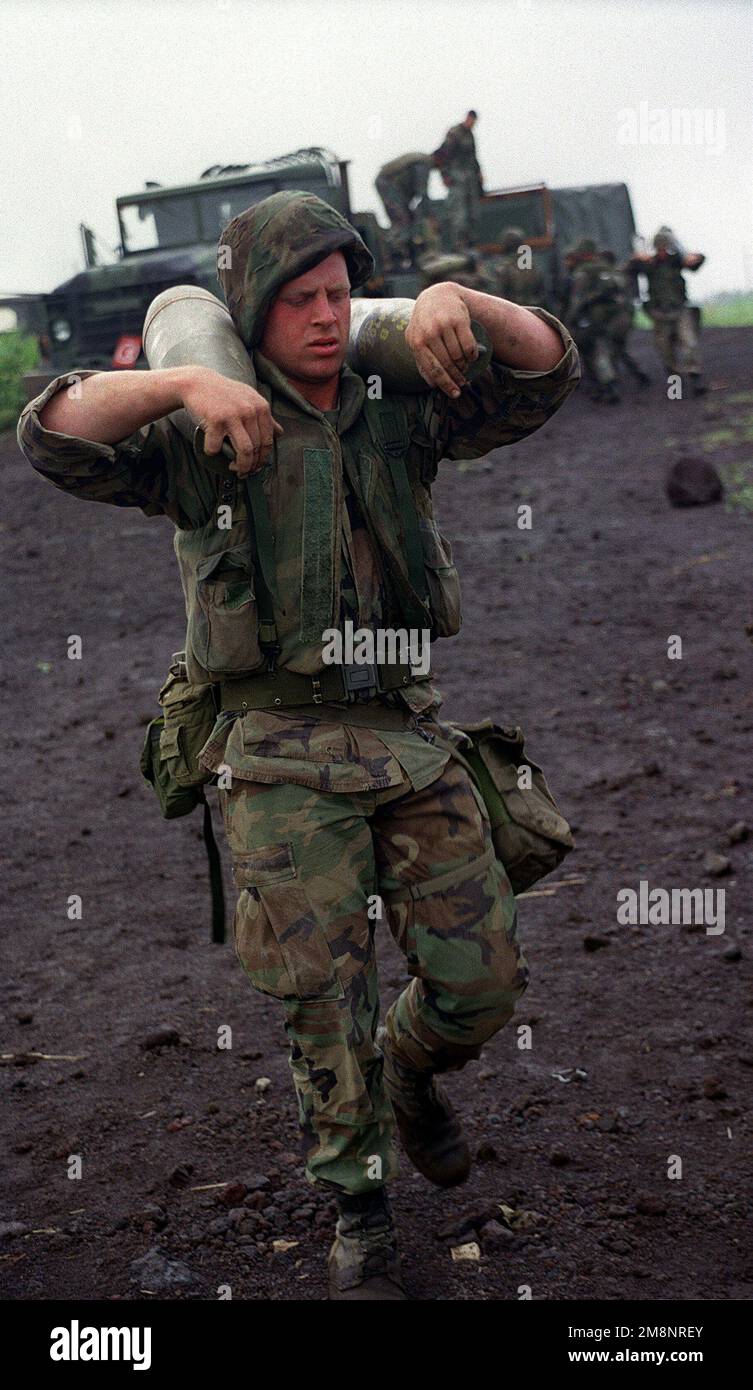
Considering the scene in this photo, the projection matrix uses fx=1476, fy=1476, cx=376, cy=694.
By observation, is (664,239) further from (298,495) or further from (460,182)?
(298,495)

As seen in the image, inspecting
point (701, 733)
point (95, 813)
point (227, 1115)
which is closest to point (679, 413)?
point (701, 733)

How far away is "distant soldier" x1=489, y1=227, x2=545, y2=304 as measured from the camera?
55.9ft

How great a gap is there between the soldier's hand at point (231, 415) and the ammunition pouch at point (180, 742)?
0.73m

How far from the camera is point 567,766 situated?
21.8 feet

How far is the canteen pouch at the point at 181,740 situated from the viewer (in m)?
3.36

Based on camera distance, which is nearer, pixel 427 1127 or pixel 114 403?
pixel 114 403

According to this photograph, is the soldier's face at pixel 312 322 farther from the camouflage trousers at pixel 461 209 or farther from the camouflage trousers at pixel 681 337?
the camouflage trousers at pixel 461 209

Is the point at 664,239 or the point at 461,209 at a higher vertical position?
the point at 461,209

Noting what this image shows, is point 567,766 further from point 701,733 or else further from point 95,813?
point 95,813

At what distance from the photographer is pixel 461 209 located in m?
18.0

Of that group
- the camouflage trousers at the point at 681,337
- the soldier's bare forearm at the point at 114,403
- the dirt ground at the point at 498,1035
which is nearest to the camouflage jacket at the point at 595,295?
the camouflage trousers at the point at 681,337

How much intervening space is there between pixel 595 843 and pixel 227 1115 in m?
2.25

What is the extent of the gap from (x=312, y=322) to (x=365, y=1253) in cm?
196

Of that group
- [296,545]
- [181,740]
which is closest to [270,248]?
[296,545]
